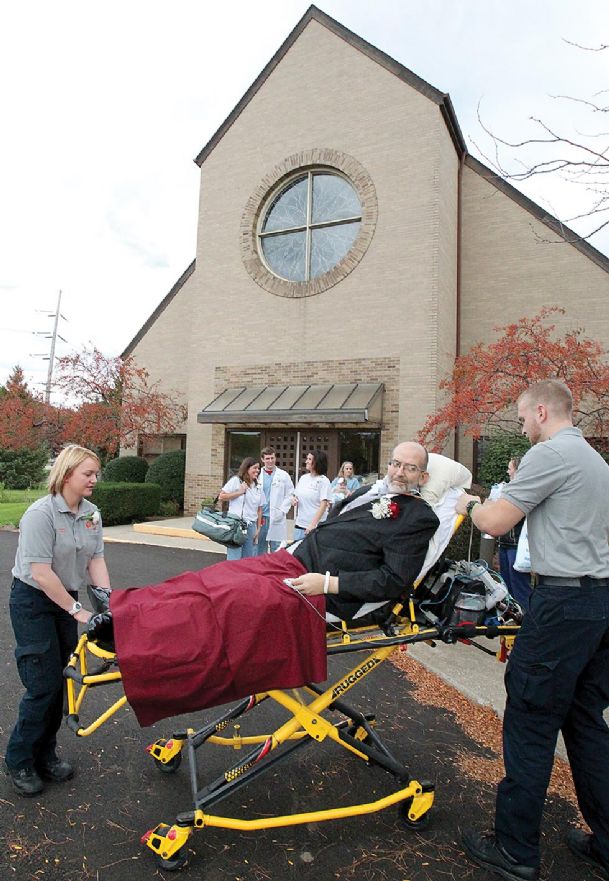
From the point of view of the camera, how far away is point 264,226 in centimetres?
1593

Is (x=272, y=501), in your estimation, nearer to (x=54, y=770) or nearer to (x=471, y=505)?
(x=54, y=770)

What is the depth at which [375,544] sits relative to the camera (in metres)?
3.10

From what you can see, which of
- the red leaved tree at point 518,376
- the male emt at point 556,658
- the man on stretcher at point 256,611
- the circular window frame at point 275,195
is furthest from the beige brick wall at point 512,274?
the male emt at point 556,658

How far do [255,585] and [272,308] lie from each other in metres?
13.2

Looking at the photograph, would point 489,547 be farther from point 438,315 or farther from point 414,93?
point 414,93

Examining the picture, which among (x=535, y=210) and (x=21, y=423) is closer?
(x=535, y=210)

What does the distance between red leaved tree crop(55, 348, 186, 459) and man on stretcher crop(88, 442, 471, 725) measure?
14.5 metres

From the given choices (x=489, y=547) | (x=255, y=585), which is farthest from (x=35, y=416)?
(x=255, y=585)

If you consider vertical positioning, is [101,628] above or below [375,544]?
below

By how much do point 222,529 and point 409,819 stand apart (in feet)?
14.0

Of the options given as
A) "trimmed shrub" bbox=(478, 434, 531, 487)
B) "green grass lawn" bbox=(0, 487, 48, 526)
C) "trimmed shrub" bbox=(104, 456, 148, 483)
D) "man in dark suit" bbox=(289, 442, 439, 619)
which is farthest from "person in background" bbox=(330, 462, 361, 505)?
"green grass lawn" bbox=(0, 487, 48, 526)

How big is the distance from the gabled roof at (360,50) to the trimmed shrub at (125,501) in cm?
961

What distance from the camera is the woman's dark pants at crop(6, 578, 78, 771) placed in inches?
121

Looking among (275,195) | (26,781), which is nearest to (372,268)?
(275,195)
